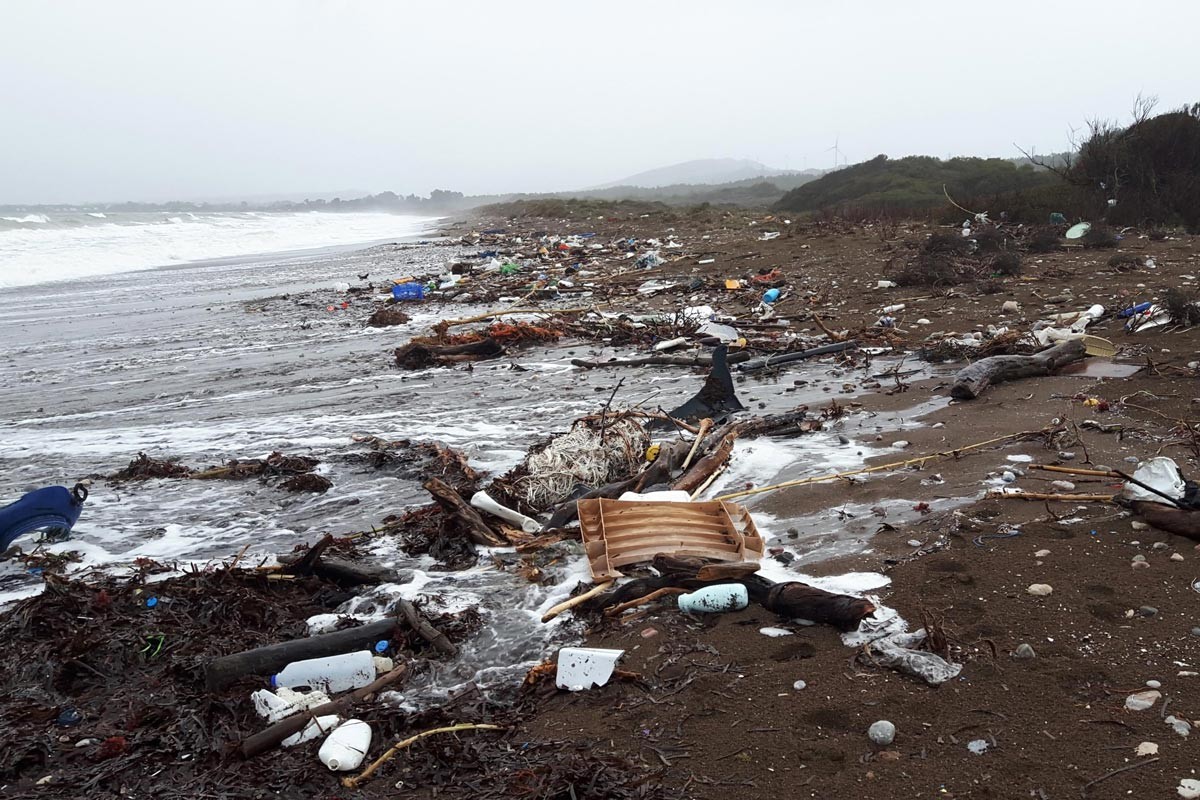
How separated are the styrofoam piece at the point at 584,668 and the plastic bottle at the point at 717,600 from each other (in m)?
0.48

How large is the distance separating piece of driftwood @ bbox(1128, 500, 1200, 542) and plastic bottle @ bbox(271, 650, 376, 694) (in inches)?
138

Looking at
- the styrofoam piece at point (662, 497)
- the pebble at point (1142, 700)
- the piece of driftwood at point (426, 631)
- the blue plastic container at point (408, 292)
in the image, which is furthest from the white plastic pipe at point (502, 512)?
the blue plastic container at point (408, 292)

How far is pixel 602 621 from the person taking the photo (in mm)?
3492

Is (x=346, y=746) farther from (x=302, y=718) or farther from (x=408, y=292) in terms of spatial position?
(x=408, y=292)

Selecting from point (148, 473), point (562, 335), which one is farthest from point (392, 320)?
point (148, 473)

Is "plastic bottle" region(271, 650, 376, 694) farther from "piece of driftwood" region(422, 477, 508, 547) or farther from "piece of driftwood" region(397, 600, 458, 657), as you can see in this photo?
"piece of driftwood" region(422, 477, 508, 547)

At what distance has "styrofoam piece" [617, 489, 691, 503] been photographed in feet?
15.1

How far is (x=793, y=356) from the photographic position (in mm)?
8320

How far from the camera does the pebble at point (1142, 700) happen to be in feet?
7.50

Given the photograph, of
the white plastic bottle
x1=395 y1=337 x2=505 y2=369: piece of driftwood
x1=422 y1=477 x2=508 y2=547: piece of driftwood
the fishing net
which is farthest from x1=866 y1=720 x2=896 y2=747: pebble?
x1=395 y1=337 x2=505 y2=369: piece of driftwood

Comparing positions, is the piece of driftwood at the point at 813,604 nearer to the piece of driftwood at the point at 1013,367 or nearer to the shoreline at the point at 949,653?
the shoreline at the point at 949,653

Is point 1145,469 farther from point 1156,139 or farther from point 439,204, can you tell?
point 439,204

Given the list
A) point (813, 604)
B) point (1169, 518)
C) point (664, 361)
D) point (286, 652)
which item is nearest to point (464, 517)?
point (286, 652)

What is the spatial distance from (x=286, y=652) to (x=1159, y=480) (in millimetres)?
4100
